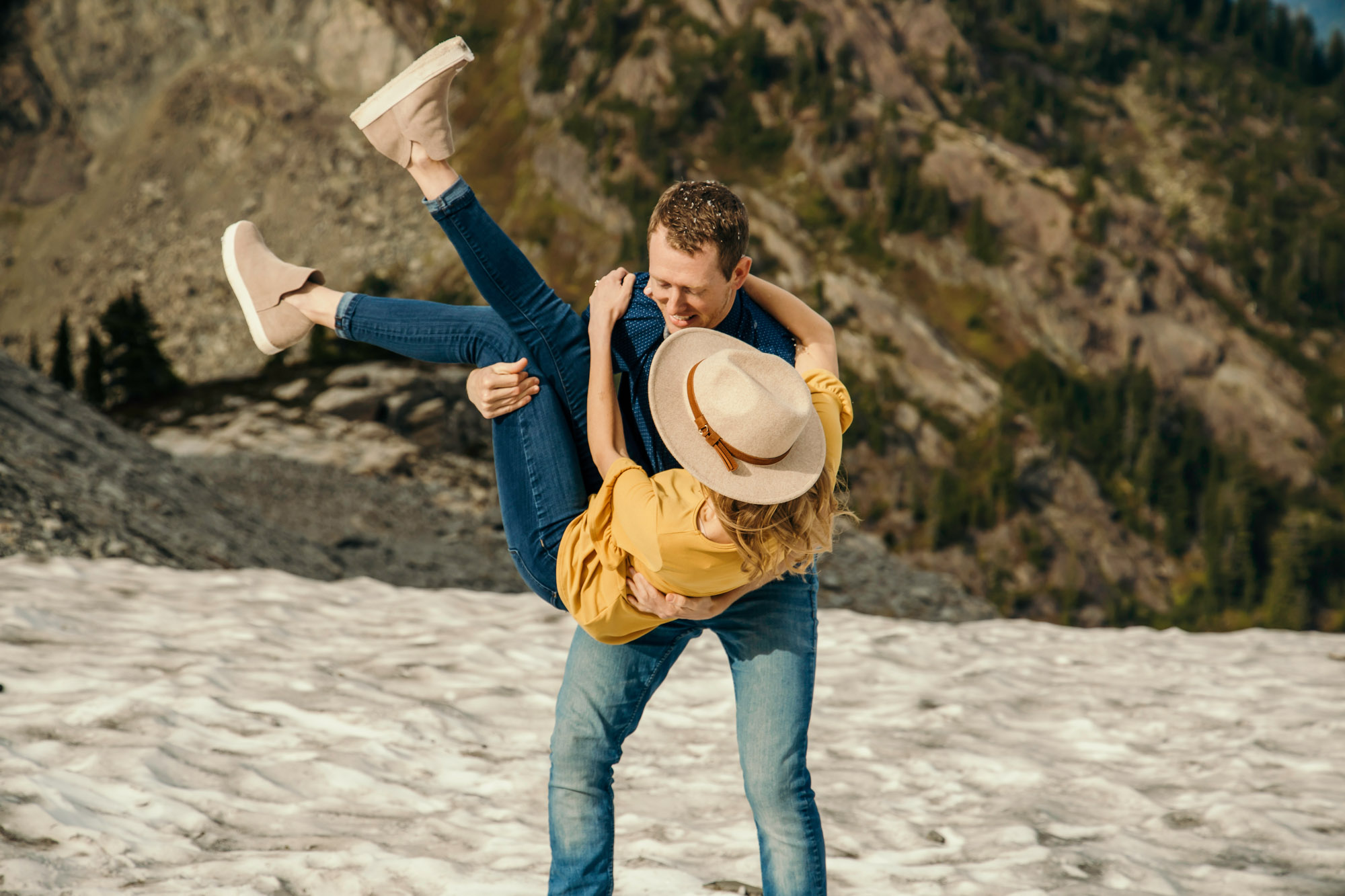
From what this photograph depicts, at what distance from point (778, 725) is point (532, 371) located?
4.87 ft

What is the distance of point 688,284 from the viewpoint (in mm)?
3281

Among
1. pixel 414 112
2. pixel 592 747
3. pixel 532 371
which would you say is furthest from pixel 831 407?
pixel 414 112

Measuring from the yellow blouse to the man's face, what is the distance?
47cm

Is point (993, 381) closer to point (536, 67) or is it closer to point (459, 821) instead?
point (536, 67)

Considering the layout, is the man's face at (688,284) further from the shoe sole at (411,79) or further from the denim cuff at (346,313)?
the denim cuff at (346,313)

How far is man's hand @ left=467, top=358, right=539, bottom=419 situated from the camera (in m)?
3.36

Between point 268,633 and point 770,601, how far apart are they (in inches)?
262

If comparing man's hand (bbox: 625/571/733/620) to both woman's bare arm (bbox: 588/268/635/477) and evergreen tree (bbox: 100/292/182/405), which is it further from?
evergreen tree (bbox: 100/292/182/405)

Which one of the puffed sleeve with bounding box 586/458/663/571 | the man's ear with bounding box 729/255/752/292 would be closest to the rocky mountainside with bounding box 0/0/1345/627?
the man's ear with bounding box 729/255/752/292

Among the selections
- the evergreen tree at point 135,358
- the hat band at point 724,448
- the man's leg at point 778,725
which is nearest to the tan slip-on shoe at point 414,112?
the hat band at point 724,448

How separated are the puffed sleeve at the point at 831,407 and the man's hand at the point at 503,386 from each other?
3.13 ft

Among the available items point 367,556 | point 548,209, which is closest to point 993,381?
point 548,209

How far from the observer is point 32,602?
8523 millimetres

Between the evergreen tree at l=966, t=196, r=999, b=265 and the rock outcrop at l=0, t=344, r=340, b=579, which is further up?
the evergreen tree at l=966, t=196, r=999, b=265
